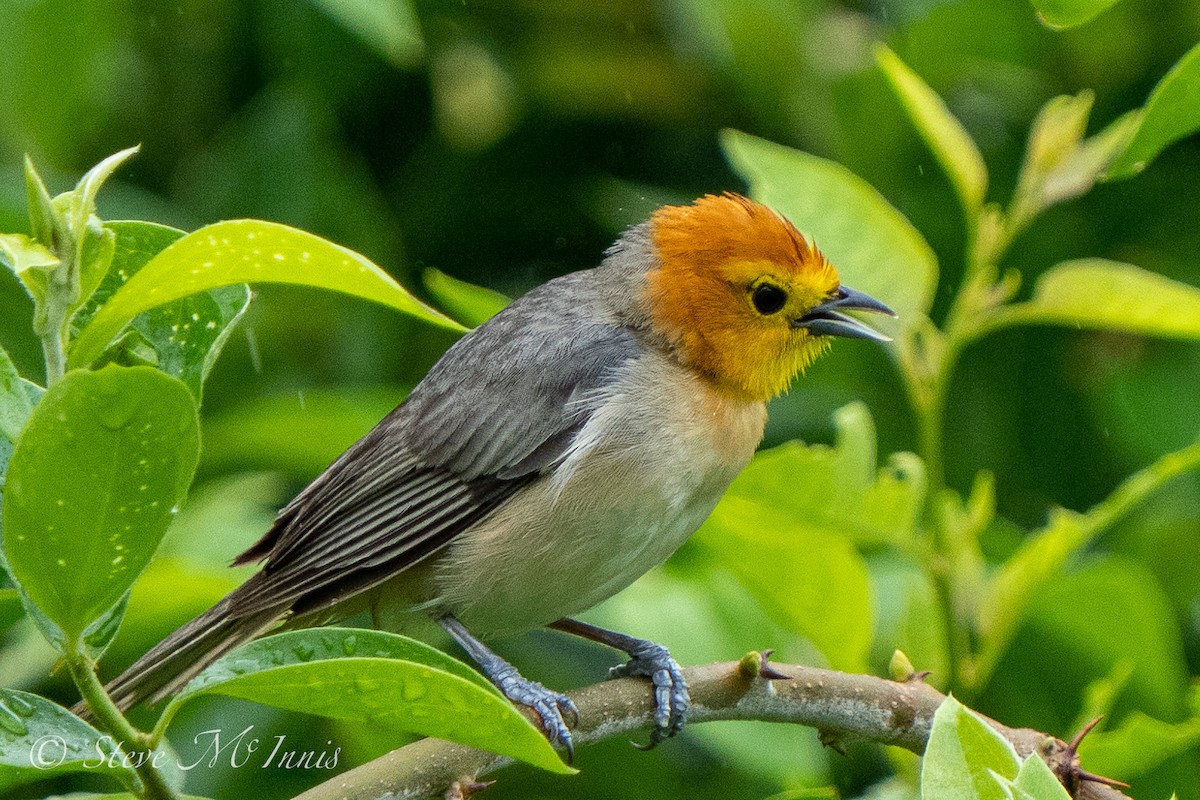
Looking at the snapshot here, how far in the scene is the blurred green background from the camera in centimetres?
441

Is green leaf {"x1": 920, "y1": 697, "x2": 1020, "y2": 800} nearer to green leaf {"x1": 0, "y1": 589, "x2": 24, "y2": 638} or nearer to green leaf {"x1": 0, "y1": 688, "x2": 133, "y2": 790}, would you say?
green leaf {"x1": 0, "y1": 688, "x2": 133, "y2": 790}

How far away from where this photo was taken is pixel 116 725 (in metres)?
1.99

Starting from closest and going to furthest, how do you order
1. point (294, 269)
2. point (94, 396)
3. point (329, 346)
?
point (94, 396)
point (294, 269)
point (329, 346)

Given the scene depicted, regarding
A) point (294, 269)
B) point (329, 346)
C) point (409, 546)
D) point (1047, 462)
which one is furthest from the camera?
point (329, 346)

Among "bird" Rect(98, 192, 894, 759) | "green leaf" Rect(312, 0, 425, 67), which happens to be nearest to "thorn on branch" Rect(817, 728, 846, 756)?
"bird" Rect(98, 192, 894, 759)

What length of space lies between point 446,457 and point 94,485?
1.89m

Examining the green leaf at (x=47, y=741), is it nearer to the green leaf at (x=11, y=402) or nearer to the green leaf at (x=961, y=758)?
the green leaf at (x=11, y=402)

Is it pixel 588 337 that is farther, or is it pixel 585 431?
pixel 588 337

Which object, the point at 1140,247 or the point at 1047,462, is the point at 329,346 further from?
the point at 1140,247

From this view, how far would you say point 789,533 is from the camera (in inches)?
126

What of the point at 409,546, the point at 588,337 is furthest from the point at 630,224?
the point at 409,546

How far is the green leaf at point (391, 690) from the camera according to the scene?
1860 mm

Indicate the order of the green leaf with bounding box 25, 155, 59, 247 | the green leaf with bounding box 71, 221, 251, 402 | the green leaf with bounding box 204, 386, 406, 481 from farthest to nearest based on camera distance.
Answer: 1. the green leaf with bounding box 204, 386, 406, 481
2. the green leaf with bounding box 71, 221, 251, 402
3. the green leaf with bounding box 25, 155, 59, 247

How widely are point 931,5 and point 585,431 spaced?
2129 millimetres
